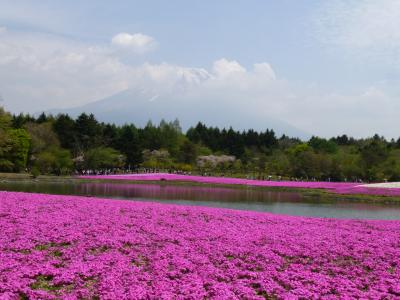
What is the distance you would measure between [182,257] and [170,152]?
84.9 meters

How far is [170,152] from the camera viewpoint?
318 ft

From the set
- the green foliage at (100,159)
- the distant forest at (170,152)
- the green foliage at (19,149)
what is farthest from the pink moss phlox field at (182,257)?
the green foliage at (100,159)

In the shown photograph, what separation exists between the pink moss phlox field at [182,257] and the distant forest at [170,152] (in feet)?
149

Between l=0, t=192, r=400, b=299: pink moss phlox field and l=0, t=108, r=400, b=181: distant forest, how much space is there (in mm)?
45554

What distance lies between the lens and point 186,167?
8456cm

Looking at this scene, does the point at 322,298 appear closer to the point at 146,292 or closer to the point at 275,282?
the point at 275,282

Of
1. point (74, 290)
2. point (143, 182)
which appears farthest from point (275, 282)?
point (143, 182)

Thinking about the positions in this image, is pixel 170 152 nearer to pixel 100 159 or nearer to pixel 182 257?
pixel 100 159

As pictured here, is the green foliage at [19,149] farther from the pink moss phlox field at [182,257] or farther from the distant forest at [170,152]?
the pink moss phlox field at [182,257]

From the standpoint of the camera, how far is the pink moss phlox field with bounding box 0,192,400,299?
976 centimetres

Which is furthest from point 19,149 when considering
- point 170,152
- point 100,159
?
point 170,152

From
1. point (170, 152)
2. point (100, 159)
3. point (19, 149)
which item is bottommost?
point (100, 159)

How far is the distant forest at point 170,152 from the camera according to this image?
218 feet

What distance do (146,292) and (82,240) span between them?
481cm
